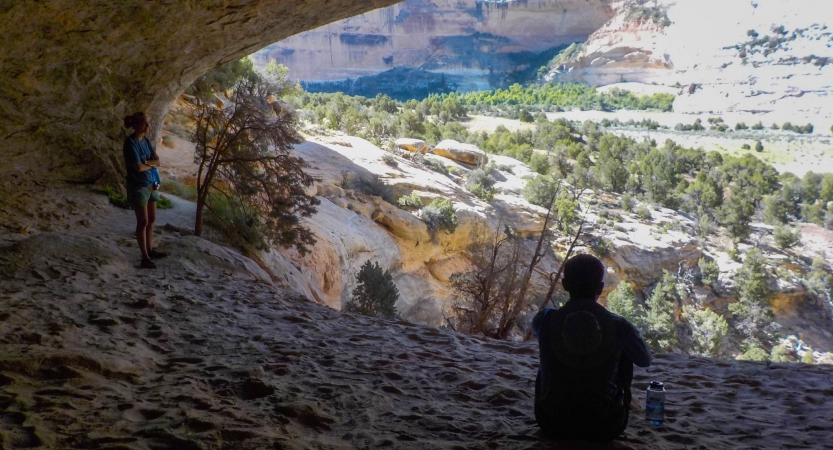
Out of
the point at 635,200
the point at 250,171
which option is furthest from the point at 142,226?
the point at 635,200

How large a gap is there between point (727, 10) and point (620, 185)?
2110 inches

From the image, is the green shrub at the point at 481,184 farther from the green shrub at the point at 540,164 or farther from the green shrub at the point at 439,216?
the green shrub at the point at 540,164

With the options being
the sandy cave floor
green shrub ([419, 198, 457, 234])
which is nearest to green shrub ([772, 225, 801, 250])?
green shrub ([419, 198, 457, 234])

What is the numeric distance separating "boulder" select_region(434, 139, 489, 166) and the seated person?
2756 cm

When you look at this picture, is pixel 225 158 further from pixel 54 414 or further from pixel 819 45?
pixel 819 45

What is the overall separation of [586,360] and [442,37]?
84302 mm

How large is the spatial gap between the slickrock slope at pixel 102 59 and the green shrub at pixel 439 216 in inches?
422

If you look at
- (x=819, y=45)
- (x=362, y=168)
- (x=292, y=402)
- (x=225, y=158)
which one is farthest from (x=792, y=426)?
(x=819, y=45)

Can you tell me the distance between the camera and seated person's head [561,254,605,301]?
8.55ft

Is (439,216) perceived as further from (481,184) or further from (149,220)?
(149,220)

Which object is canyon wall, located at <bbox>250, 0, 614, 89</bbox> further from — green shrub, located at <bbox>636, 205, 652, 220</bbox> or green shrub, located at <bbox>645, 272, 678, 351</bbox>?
green shrub, located at <bbox>645, 272, 678, 351</bbox>

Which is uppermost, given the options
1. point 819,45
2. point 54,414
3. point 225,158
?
point 819,45

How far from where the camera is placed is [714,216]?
105ft

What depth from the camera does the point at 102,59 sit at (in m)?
7.58
